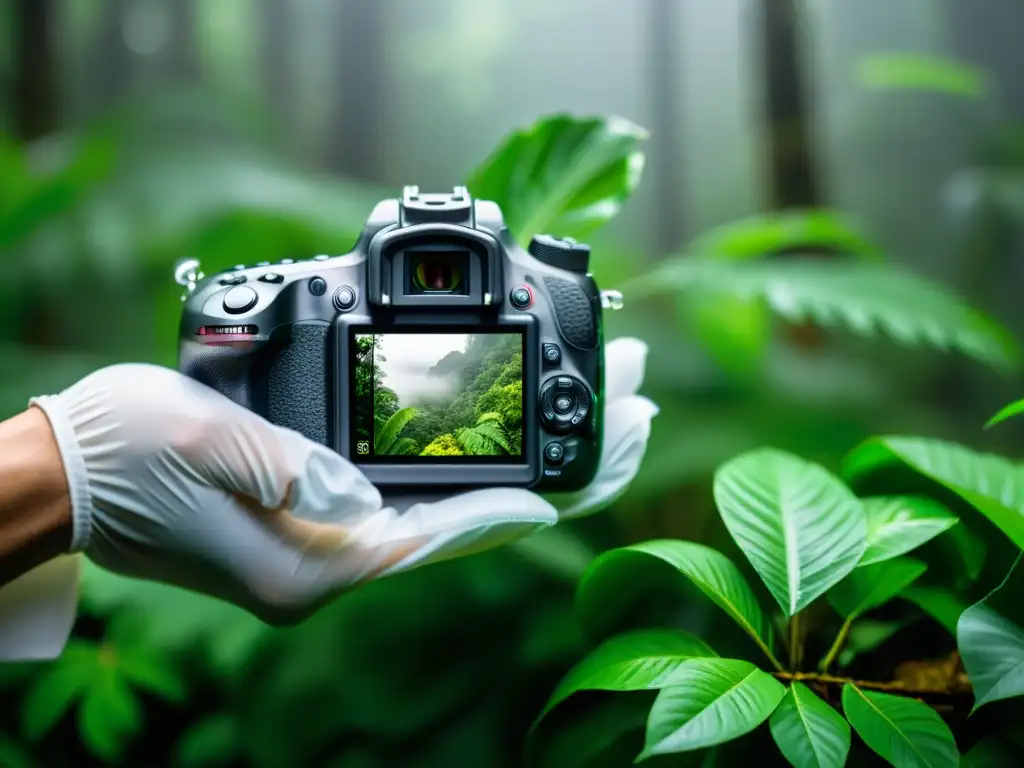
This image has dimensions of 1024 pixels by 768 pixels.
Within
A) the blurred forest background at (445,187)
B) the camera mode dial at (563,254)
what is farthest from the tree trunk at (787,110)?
the camera mode dial at (563,254)

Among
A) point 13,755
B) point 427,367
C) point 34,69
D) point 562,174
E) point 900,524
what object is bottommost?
A: point 13,755

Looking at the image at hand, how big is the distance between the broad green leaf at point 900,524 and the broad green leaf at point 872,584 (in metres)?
0.02

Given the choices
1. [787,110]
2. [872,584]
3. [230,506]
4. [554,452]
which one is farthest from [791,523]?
[787,110]

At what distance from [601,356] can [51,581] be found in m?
0.44

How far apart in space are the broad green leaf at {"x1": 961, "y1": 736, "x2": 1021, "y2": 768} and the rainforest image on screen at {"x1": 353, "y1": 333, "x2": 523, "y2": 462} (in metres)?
0.33

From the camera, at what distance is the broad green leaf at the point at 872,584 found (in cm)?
49

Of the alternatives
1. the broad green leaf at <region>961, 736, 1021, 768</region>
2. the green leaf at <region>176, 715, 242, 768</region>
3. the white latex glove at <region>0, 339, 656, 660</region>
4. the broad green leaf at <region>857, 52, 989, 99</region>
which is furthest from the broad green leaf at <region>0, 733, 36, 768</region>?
the broad green leaf at <region>857, 52, 989, 99</region>

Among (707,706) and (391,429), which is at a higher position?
(391,429)

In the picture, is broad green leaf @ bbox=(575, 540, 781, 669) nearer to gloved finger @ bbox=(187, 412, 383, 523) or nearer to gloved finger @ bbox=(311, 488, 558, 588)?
gloved finger @ bbox=(311, 488, 558, 588)

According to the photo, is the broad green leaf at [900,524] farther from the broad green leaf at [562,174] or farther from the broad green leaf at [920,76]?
the broad green leaf at [920,76]

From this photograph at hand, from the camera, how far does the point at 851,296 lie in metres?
0.83

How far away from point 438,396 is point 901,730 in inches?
13.4

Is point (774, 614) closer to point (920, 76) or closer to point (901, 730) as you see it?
point (901, 730)

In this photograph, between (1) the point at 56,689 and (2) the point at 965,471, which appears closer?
(2) the point at 965,471
